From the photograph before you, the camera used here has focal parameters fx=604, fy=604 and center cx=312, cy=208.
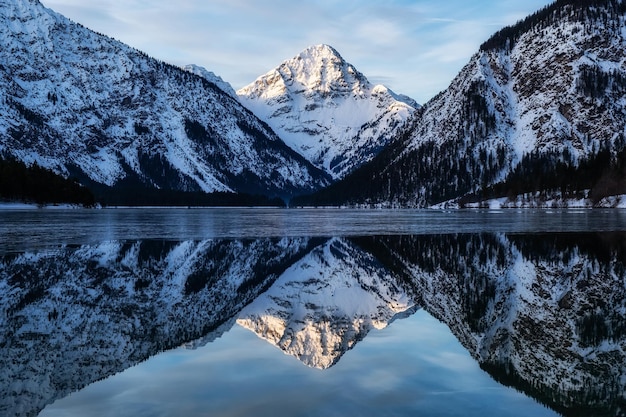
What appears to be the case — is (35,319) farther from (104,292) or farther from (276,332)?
(276,332)

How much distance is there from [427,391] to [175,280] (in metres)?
21.8

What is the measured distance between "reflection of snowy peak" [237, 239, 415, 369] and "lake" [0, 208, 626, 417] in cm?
13

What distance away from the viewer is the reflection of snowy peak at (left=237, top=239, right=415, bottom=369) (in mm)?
20344

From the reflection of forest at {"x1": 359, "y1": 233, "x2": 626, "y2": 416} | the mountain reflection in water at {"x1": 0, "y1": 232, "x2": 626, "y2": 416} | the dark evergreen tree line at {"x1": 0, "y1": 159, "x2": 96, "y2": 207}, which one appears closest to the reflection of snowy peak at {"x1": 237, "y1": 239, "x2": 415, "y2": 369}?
the mountain reflection in water at {"x1": 0, "y1": 232, "x2": 626, "y2": 416}

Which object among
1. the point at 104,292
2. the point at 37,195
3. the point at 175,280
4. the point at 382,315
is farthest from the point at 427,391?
the point at 37,195

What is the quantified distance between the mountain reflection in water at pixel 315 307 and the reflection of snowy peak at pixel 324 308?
96mm

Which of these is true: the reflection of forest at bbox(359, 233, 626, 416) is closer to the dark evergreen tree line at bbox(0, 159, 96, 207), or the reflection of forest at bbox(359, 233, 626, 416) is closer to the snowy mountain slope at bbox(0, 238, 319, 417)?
the snowy mountain slope at bbox(0, 238, 319, 417)

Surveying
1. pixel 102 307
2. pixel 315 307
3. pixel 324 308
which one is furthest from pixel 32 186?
pixel 324 308

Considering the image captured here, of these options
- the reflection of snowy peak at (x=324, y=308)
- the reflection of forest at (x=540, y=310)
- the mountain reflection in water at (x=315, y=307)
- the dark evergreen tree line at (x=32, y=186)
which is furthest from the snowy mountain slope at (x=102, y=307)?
the dark evergreen tree line at (x=32, y=186)

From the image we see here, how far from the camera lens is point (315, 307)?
27594mm

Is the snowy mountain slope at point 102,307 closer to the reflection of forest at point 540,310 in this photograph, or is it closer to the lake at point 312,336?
the lake at point 312,336

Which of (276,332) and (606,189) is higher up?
(606,189)

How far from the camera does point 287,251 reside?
168 feet

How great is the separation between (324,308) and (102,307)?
9559 mm
